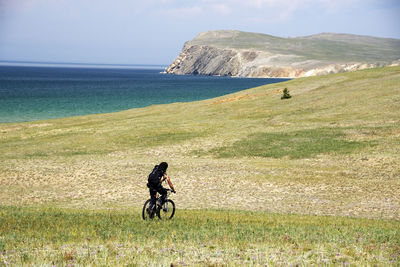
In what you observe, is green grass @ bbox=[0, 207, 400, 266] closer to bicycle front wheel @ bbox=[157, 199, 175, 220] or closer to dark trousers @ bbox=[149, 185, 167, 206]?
bicycle front wheel @ bbox=[157, 199, 175, 220]

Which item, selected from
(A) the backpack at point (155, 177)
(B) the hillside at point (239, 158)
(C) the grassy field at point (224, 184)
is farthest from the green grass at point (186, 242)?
(B) the hillside at point (239, 158)

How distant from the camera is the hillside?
2670cm

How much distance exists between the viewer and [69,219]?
17469 mm

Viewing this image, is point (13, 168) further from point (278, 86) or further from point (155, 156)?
point (278, 86)

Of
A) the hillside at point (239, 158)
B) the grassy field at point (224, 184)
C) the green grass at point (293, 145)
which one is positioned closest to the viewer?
the grassy field at point (224, 184)

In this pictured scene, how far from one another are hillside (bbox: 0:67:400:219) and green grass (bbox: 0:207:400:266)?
8.13 m

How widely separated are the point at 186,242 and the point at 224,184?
1763cm

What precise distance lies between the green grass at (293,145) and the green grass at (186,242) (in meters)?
21.9

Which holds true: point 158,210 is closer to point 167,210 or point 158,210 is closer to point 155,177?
point 167,210

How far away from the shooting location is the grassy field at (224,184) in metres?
12.0

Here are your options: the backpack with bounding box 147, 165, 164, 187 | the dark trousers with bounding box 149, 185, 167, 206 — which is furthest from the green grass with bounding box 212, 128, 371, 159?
the backpack with bounding box 147, 165, 164, 187

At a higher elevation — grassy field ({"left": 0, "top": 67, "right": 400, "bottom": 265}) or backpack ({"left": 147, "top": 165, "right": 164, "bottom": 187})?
backpack ({"left": 147, "top": 165, "right": 164, "bottom": 187})

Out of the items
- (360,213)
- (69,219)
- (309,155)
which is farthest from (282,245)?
(309,155)

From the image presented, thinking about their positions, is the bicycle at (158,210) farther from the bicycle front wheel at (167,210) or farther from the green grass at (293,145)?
the green grass at (293,145)
